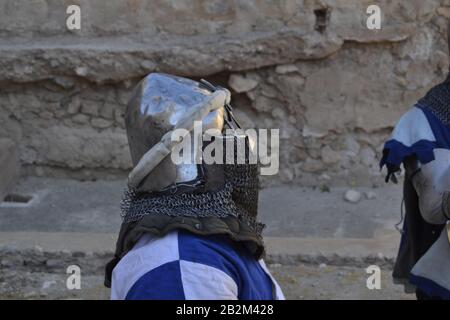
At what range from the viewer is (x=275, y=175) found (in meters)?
6.80

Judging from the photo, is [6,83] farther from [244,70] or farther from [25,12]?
[244,70]

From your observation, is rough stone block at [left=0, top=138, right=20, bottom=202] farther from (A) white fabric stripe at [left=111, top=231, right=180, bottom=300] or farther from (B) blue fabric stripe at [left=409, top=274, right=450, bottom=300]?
(A) white fabric stripe at [left=111, top=231, right=180, bottom=300]

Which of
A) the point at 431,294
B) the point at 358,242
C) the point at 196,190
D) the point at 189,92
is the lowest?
the point at 358,242

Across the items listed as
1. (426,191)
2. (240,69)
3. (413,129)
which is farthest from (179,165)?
(240,69)

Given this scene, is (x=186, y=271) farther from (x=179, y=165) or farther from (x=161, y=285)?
(x=179, y=165)

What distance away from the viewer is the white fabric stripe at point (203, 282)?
2.00 metres

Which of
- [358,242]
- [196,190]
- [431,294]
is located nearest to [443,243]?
[431,294]

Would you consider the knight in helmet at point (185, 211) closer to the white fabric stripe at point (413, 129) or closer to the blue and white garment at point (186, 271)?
the blue and white garment at point (186, 271)

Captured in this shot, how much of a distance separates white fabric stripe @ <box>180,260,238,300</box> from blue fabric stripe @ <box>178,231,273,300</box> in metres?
0.02

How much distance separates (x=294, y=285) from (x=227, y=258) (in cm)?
307

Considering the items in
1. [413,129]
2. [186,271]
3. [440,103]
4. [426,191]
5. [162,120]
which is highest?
[162,120]

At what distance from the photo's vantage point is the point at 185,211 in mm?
2193

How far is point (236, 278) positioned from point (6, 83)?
4984mm

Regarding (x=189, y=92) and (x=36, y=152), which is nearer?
(x=189, y=92)
